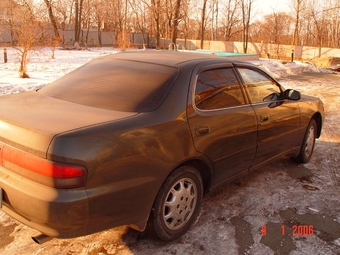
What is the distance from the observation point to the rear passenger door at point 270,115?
379 cm

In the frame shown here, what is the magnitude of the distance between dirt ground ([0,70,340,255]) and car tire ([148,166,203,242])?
0.11 m

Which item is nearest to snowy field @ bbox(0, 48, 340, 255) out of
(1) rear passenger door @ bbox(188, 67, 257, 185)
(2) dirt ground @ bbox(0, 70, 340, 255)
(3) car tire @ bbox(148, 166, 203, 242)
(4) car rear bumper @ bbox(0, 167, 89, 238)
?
(2) dirt ground @ bbox(0, 70, 340, 255)

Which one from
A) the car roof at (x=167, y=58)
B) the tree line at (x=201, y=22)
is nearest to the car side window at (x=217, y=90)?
the car roof at (x=167, y=58)

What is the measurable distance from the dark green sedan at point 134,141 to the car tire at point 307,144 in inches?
35.1

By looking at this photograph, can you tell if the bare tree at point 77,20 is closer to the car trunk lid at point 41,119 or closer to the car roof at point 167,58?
the car roof at point 167,58

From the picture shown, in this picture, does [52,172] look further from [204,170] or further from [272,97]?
[272,97]

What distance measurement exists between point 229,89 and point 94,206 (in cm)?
191

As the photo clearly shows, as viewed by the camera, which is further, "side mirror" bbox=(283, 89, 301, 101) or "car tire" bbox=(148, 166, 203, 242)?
"side mirror" bbox=(283, 89, 301, 101)

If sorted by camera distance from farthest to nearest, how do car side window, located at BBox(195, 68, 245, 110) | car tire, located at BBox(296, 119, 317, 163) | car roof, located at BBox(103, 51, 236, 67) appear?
1. car tire, located at BBox(296, 119, 317, 163)
2. car roof, located at BBox(103, 51, 236, 67)
3. car side window, located at BBox(195, 68, 245, 110)

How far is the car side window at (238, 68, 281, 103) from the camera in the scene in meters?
3.79

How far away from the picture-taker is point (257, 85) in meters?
3.99

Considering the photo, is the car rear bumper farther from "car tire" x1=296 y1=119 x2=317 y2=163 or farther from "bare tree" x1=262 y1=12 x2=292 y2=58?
"bare tree" x1=262 y1=12 x2=292 y2=58

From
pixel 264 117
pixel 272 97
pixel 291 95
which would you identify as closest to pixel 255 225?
pixel 264 117

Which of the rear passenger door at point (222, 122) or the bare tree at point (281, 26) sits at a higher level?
the bare tree at point (281, 26)
